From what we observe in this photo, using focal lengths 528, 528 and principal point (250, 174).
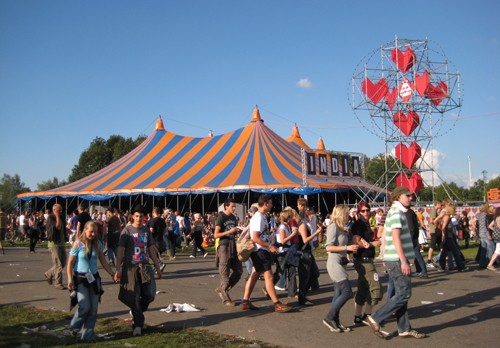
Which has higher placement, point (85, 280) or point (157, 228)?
point (157, 228)

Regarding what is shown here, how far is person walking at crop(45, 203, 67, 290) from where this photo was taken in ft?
29.0

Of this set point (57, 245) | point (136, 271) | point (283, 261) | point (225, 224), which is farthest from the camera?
point (57, 245)

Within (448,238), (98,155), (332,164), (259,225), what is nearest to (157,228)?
(259,225)

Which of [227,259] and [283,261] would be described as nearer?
[227,259]

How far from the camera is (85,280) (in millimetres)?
5418

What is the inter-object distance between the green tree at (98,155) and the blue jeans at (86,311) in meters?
60.1

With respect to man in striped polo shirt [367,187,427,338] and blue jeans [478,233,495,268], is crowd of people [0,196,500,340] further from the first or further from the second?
blue jeans [478,233,495,268]

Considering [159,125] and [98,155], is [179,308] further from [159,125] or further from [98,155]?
[98,155]

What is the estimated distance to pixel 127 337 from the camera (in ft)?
17.9

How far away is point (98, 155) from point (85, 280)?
203ft

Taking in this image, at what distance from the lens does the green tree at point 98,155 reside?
211ft

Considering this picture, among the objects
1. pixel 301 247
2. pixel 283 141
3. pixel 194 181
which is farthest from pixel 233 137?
pixel 301 247

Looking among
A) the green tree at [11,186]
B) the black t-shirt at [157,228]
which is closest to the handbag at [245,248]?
the black t-shirt at [157,228]

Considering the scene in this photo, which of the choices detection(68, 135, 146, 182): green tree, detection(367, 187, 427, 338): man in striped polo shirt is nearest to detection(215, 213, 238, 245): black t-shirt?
detection(367, 187, 427, 338): man in striped polo shirt
